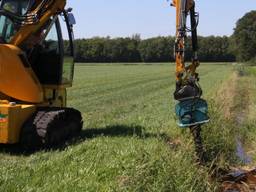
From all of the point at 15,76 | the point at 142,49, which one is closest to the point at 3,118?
the point at 15,76

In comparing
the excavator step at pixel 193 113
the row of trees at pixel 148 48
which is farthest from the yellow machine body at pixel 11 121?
the row of trees at pixel 148 48

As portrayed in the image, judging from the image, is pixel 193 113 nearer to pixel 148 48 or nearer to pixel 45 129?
pixel 45 129

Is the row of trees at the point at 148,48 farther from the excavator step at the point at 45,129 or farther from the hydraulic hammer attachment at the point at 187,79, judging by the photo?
the hydraulic hammer attachment at the point at 187,79

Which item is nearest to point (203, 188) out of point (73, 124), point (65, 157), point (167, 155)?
point (167, 155)

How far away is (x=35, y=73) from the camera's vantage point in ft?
39.1

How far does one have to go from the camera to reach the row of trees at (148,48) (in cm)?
9729

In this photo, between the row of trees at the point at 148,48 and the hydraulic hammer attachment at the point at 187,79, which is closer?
the hydraulic hammer attachment at the point at 187,79

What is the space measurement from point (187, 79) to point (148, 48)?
99.2 meters

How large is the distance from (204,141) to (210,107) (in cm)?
288

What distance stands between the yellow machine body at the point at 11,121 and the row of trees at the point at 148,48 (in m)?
85.2

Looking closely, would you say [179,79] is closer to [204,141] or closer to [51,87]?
[204,141]

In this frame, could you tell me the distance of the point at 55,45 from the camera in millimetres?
12125

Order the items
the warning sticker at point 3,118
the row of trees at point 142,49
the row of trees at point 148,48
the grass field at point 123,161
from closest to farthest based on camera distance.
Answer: the grass field at point 123,161
the warning sticker at point 3,118
the row of trees at point 148,48
the row of trees at point 142,49

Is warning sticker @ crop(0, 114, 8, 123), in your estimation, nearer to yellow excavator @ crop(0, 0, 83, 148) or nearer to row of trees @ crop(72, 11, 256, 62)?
yellow excavator @ crop(0, 0, 83, 148)
